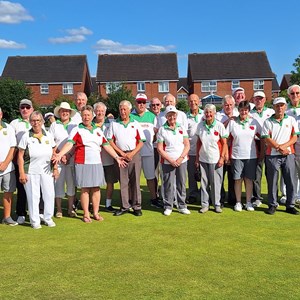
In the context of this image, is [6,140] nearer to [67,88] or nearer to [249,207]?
[249,207]

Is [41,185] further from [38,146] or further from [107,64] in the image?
[107,64]

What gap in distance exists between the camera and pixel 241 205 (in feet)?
24.5

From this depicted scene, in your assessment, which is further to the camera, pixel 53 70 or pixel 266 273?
pixel 53 70

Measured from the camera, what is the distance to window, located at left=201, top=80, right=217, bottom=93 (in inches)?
1970

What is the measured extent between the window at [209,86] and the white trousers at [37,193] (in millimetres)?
45274

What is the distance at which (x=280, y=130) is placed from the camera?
6.94 meters

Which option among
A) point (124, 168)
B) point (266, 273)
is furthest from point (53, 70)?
point (266, 273)

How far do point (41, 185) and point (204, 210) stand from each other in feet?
9.45

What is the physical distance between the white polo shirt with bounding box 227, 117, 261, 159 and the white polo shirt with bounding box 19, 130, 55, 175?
3.19 m

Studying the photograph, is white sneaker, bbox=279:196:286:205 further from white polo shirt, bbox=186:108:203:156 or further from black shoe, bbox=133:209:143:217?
black shoe, bbox=133:209:143:217

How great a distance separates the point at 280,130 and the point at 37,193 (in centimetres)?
419

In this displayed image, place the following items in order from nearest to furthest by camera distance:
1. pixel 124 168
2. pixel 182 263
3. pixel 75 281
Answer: pixel 75 281
pixel 182 263
pixel 124 168

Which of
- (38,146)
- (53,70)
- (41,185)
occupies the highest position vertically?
(53,70)

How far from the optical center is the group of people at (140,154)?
650 cm
